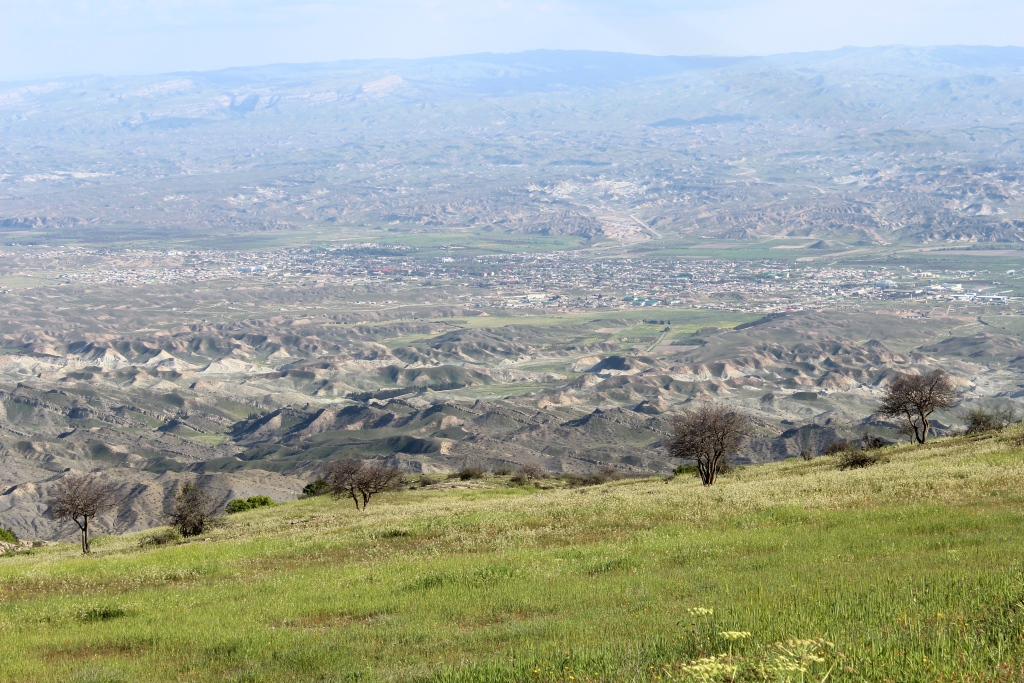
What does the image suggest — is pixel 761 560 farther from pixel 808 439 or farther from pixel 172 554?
pixel 808 439

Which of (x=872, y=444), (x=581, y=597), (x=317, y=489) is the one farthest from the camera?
(x=317, y=489)

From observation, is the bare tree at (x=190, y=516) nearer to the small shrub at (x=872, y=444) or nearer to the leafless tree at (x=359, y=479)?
the leafless tree at (x=359, y=479)

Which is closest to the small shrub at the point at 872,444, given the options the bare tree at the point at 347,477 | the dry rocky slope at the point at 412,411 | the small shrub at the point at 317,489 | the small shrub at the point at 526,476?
the small shrub at the point at 526,476

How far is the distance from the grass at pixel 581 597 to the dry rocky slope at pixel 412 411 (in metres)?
76.9

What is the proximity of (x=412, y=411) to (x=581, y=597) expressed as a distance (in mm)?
139379

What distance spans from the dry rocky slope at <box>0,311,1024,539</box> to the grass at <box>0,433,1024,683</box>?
252 feet

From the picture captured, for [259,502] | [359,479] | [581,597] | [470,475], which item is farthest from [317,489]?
[581,597]

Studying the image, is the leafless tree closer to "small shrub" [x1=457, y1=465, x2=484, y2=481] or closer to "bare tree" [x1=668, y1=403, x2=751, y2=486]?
"small shrub" [x1=457, y1=465, x2=484, y2=481]

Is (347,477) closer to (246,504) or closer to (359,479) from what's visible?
(359,479)

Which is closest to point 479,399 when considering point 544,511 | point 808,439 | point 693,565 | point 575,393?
point 575,393

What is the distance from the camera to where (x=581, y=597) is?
16.7 meters

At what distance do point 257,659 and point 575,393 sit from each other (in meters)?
153

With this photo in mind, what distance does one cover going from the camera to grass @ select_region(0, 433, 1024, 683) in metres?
11.1

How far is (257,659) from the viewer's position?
46.4 ft
